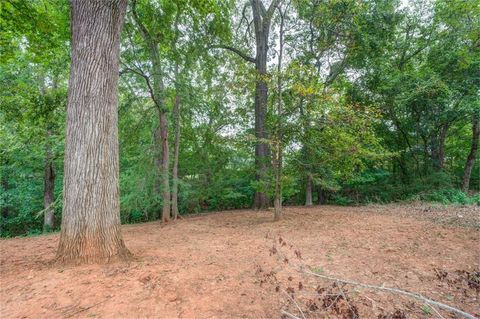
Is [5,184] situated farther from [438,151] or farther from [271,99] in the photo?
[438,151]

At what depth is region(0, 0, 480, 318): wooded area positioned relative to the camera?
315cm

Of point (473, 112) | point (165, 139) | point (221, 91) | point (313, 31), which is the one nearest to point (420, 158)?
point (473, 112)

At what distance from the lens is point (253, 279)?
2.73 meters

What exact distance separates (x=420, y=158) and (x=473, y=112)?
10.9ft

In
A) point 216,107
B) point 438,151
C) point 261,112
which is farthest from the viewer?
point 438,151

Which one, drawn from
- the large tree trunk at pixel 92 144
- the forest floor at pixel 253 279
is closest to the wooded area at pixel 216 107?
the large tree trunk at pixel 92 144

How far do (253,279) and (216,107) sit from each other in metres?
6.30

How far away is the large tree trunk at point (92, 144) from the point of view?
9.68 feet

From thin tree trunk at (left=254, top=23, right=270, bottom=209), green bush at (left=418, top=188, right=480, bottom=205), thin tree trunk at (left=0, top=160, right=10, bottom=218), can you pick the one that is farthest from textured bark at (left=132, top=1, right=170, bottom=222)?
green bush at (left=418, top=188, right=480, bottom=205)

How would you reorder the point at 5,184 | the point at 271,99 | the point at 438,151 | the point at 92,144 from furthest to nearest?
the point at 438,151, the point at 5,184, the point at 271,99, the point at 92,144

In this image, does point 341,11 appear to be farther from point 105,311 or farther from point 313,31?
point 105,311

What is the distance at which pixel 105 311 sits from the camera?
2025 millimetres

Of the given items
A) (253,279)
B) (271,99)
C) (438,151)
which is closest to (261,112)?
(271,99)

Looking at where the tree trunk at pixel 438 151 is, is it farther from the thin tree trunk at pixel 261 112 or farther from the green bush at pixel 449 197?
the thin tree trunk at pixel 261 112
